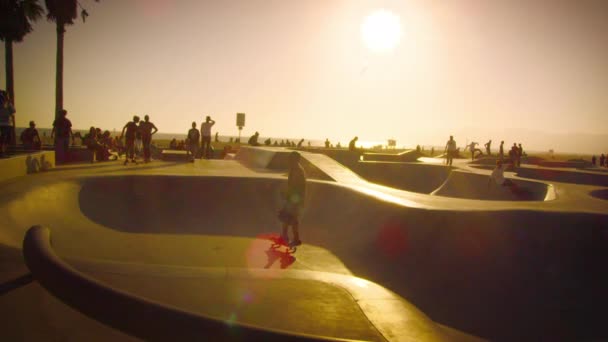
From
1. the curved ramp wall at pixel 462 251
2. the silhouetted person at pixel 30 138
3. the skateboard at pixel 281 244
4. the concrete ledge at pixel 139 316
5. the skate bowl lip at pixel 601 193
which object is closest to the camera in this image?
the concrete ledge at pixel 139 316

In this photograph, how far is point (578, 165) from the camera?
2627cm

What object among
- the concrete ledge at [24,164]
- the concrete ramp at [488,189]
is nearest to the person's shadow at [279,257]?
the concrete ledge at [24,164]

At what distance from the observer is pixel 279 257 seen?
7148mm

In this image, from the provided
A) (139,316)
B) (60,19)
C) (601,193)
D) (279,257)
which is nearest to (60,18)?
(60,19)

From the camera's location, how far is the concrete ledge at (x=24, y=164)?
29.4 feet

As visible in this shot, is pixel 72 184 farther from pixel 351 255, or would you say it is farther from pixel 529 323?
pixel 529 323

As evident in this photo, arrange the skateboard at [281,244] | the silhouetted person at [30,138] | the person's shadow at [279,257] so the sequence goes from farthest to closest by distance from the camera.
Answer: the silhouetted person at [30,138], the skateboard at [281,244], the person's shadow at [279,257]

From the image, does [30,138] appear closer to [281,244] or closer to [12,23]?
[12,23]

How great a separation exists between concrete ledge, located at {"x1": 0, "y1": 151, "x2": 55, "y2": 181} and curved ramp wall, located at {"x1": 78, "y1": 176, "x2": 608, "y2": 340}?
163cm

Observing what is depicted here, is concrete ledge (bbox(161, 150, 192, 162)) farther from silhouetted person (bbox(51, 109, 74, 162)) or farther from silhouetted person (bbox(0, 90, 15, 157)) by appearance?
silhouetted person (bbox(0, 90, 15, 157))

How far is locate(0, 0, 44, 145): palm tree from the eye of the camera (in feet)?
58.3

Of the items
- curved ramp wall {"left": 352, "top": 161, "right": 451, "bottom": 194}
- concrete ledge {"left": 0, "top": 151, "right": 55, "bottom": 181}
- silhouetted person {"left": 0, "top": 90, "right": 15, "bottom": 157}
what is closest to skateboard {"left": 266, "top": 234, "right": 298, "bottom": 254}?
concrete ledge {"left": 0, "top": 151, "right": 55, "bottom": 181}

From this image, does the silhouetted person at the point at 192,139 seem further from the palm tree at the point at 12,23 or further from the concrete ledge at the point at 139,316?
the concrete ledge at the point at 139,316

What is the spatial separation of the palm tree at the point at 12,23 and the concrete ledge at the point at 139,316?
20.3m
